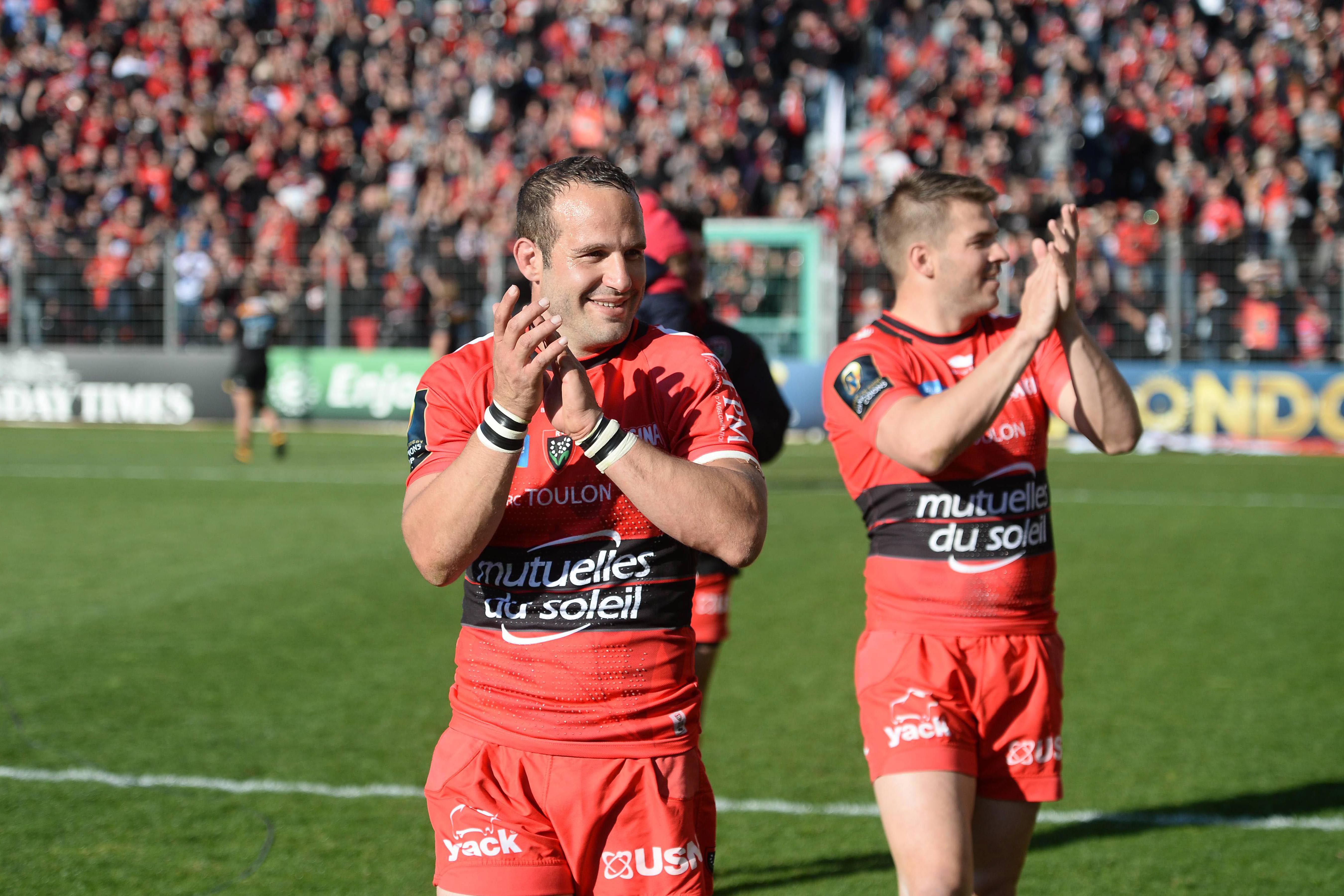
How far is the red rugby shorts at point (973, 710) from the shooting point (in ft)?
10.8

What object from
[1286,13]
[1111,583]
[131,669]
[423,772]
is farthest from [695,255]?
[1286,13]

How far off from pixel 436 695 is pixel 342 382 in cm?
1604

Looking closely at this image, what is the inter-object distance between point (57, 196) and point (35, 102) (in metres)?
2.41

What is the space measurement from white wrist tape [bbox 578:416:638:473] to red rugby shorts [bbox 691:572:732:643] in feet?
7.48

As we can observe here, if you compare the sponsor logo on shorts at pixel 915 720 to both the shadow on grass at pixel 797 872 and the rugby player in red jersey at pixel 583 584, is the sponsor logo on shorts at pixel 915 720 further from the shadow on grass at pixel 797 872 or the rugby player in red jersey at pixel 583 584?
the shadow on grass at pixel 797 872

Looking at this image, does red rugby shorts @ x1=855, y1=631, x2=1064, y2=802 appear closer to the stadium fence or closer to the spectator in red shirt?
the stadium fence

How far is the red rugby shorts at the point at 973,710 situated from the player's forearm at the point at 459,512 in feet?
4.26

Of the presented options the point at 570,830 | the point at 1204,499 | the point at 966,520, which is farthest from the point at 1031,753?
the point at 1204,499

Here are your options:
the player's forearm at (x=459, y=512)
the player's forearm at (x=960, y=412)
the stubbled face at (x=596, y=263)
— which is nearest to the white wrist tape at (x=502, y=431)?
the player's forearm at (x=459, y=512)

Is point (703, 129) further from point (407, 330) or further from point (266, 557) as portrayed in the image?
point (266, 557)

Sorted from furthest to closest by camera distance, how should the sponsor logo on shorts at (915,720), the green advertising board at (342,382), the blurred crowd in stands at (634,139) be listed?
the green advertising board at (342,382)
the blurred crowd in stands at (634,139)
the sponsor logo on shorts at (915,720)

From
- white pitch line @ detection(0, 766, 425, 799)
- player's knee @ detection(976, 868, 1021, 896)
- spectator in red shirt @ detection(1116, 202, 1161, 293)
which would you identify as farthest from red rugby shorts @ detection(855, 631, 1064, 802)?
spectator in red shirt @ detection(1116, 202, 1161, 293)

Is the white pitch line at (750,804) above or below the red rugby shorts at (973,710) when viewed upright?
below

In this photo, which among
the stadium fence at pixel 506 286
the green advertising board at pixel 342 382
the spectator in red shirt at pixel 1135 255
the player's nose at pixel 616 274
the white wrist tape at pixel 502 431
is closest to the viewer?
the white wrist tape at pixel 502 431
